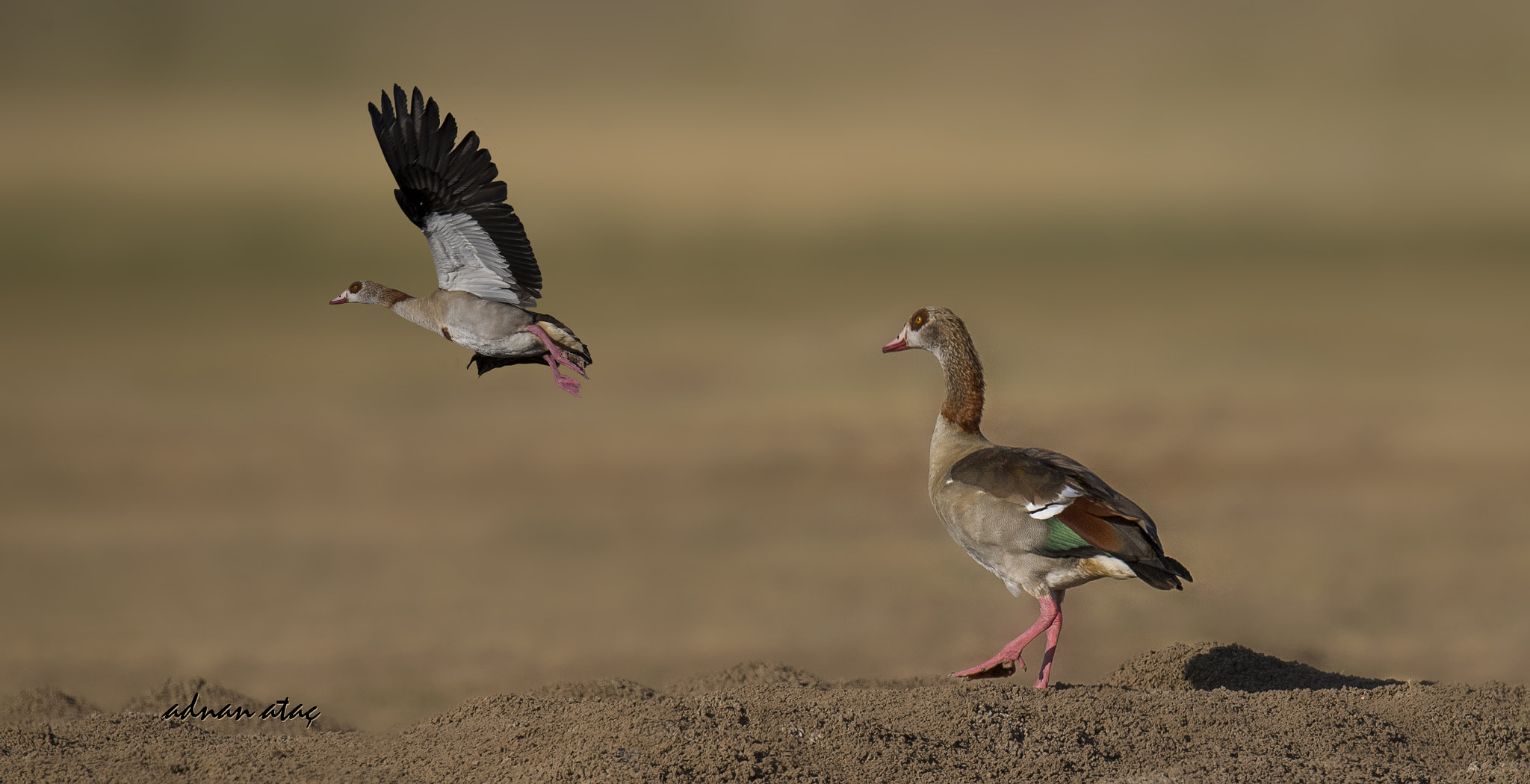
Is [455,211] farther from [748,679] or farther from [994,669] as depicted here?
[994,669]

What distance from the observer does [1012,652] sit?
26.2 feet

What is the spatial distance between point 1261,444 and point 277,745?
1270cm

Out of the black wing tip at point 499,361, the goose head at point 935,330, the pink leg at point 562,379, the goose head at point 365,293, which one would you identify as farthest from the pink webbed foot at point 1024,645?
the goose head at point 365,293

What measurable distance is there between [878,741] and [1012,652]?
1714mm

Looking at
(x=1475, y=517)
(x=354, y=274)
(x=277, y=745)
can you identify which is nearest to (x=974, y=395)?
(x=277, y=745)

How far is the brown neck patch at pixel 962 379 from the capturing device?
888 centimetres

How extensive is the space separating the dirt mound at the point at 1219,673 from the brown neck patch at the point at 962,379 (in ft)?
5.78

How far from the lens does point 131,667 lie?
34.0 feet

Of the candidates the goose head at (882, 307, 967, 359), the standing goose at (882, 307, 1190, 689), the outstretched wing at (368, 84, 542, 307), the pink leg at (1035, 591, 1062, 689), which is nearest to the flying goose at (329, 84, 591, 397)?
the outstretched wing at (368, 84, 542, 307)

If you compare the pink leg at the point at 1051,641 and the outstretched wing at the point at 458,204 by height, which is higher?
the outstretched wing at the point at 458,204

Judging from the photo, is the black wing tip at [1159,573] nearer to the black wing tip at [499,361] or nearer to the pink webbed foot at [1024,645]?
the pink webbed foot at [1024,645]

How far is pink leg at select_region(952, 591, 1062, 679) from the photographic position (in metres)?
7.97

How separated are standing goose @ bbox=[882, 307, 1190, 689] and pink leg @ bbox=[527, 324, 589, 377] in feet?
7.83

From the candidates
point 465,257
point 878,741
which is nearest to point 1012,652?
point 878,741
